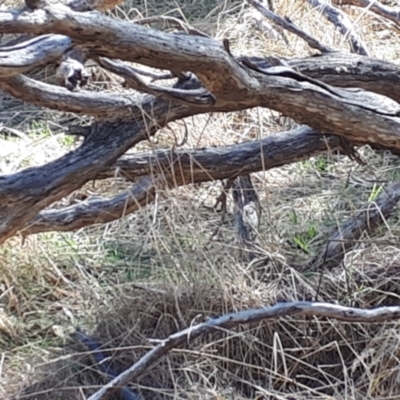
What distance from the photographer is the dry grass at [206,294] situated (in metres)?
1.71

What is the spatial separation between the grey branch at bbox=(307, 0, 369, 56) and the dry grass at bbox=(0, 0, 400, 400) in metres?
0.35

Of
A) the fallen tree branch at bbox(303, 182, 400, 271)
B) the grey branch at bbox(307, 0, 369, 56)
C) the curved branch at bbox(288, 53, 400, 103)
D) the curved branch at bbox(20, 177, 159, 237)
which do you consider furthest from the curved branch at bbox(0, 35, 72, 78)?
the grey branch at bbox(307, 0, 369, 56)

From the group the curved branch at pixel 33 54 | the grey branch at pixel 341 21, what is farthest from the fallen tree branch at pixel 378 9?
the curved branch at pixel 33 54

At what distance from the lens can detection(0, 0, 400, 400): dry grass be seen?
1.71m

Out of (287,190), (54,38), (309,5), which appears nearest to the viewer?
(54,38)

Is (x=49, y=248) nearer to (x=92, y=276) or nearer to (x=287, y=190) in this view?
(x=92, y=276)

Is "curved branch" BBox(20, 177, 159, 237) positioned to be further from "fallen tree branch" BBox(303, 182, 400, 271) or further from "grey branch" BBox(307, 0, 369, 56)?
"grey branch" BBox(307, 0, 369, 56)

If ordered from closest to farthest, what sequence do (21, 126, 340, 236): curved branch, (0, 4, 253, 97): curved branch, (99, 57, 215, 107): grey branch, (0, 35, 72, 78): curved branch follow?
(0, 4, 253, 97): curved branch
(0, 35, 72, 78): curved branch
(99, 57, 215, 107): grey branch
(21, 126, 340, 236): curved branch

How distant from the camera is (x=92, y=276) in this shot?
216cm

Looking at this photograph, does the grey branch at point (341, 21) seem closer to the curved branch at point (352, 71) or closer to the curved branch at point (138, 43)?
the curved branch at point (352, 71)

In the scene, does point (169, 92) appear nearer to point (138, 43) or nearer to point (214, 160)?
point (138, 43)

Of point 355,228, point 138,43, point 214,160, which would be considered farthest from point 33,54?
point 355,228

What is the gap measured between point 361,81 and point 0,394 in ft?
3.12

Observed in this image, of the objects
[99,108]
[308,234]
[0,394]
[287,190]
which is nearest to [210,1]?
[287,190]
